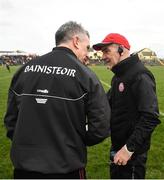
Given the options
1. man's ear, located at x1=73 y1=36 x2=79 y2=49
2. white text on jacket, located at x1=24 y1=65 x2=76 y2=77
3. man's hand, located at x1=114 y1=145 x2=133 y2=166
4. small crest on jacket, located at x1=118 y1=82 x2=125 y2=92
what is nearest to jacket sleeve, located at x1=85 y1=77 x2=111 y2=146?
white text on jacket, located at x1=24 y1=65 x2=76 y2=77

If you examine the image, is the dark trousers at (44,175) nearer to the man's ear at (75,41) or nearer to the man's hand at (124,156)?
the man's hand at (124,156)

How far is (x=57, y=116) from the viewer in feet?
11.8

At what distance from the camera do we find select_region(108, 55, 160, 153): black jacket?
4.30m

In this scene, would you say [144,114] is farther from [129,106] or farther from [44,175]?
[44,175]

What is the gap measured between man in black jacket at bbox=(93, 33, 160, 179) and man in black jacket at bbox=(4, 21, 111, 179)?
66 cm

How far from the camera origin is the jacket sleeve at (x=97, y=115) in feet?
11.9

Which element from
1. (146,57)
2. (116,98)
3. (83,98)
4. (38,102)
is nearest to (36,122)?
(38,102)

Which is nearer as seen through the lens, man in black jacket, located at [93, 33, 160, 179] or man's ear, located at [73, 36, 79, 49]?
man's ear, located at [73, 36, 79, 49]

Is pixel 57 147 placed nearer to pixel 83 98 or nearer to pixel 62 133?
pixel 62 133

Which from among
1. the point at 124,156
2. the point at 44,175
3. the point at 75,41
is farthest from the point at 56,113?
the point at 124,156

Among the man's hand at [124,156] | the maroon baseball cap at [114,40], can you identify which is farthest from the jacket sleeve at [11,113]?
the maroon baseball cap at [114,40]

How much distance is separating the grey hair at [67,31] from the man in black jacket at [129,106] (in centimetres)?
83

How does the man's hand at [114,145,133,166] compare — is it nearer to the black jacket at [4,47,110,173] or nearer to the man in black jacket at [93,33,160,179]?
the man in black jacket at [93,33,160,179]

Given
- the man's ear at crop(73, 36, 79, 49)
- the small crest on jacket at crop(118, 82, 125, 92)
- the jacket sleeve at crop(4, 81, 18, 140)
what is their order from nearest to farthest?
the man's ear at crop(73, 36, 79, 49), the jacket sleeve at crop(4, 81, 18, 140), the small crest on jacket at crop(118, 82, 125, 92)
